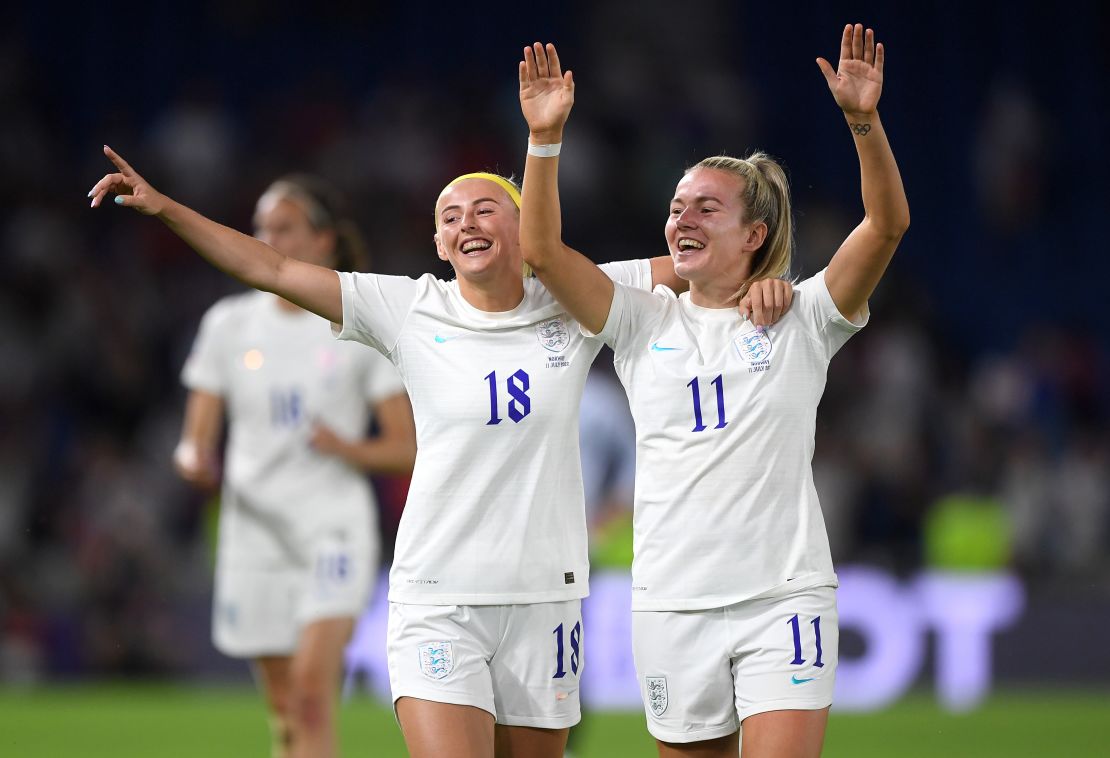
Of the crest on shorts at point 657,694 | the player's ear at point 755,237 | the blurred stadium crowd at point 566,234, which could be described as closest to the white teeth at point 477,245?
the player's ear at point 755,237

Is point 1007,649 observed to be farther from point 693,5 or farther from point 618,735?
point 693,5

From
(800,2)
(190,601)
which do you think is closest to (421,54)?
(800,2)

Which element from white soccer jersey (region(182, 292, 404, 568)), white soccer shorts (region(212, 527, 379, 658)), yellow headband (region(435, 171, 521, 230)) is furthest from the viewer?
white soccer jersey (region(182, 292, 404, 568))

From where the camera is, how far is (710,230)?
4523 mm

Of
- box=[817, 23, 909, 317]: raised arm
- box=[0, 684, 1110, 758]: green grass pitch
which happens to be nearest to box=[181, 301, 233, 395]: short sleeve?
box=[0, 684, 1110, 758]: green grass pitch

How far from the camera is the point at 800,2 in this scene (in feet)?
58.2

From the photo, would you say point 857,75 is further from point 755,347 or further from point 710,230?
point 755,347

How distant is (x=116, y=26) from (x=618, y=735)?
1109 cm

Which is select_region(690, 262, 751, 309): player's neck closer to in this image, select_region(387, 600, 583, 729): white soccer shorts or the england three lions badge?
the england three lions badge

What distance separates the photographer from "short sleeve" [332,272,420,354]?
181 inches

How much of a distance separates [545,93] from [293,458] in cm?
271

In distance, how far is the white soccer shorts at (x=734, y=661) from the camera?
4.24m

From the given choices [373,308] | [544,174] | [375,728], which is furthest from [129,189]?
[375,728]

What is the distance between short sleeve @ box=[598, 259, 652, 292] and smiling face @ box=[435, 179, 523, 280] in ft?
0.99
